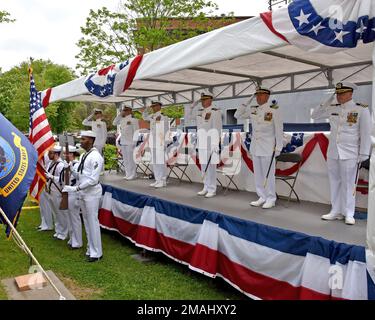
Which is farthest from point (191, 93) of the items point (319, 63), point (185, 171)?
point (319, 63)

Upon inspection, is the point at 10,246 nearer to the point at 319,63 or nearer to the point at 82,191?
the point at 82,191

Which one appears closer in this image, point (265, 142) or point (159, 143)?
point (265, 142)

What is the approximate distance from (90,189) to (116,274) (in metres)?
1.15

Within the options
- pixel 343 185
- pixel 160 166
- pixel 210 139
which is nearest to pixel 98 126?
pixel 160 166

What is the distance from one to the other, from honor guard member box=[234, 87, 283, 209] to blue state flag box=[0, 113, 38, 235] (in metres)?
2.87

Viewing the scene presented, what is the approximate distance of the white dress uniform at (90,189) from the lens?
16.1ft

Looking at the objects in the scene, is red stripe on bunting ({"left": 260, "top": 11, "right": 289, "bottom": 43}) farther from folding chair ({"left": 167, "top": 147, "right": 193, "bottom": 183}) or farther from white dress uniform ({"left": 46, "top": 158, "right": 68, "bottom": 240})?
folding chair ({"left": 167, "top": 147, "right": 193, "bottom": 183})

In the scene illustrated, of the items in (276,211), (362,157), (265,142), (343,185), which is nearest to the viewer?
(362,157)

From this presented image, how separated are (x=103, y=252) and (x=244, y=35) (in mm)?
3813

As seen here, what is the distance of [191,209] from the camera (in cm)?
472

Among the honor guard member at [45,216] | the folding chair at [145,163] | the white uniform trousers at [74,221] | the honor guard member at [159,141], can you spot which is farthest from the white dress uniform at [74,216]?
the folding chair at [145,163]

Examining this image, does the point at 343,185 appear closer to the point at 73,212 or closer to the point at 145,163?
the point at 73,212

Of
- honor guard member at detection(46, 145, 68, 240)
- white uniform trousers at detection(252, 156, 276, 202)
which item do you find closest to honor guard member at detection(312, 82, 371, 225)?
white uniform trousers at detection(252, 156, 276, 202)

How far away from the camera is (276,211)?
466 cm
